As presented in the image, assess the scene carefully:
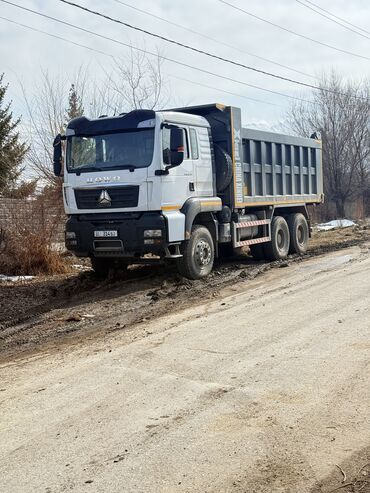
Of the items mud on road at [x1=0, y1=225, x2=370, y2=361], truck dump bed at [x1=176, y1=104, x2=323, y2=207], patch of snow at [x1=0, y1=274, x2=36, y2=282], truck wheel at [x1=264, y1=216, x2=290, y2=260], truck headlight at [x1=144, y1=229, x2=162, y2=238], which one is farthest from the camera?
truck wheel at [x1=264, y1=216, x2=290, y2=260]

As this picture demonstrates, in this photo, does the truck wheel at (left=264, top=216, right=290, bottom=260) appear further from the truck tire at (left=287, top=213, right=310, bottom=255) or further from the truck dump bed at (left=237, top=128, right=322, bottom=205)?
the truck dump bed at (left=237, top=128, right=322, bottom=205)

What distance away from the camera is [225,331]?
7.35 m

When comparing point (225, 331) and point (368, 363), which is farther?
point (225, 331)

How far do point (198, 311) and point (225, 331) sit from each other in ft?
4.59

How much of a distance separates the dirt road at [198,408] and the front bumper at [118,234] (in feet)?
8.28

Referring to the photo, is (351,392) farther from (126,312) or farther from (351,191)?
(351,191)

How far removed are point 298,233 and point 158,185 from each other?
6.44m

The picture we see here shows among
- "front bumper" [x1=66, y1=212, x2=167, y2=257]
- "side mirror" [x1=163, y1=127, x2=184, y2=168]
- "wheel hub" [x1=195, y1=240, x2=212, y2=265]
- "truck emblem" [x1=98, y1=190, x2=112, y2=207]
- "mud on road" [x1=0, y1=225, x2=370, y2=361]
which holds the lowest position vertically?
"mud on road" [x1=0, y1=225, x2=370, y2=361]

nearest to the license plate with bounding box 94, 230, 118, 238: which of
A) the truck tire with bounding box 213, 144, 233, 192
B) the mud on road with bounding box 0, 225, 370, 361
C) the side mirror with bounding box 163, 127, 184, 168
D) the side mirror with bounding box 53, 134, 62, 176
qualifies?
the mud on road with bounding box 0, 225, 370, 361

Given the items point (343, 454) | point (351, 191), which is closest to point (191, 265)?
point (343, 454)

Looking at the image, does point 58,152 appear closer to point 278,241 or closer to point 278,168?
point 278,168

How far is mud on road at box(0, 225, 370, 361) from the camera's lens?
781cm

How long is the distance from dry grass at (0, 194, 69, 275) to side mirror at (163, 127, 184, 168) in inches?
186

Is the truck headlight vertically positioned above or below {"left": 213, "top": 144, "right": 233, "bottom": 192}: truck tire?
below
